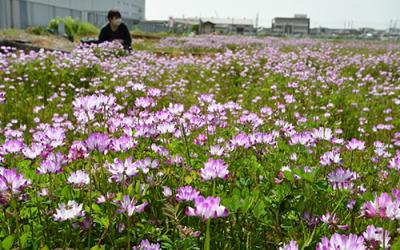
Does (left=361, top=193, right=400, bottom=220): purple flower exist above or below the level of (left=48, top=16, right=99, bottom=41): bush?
below

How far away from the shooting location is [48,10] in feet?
153

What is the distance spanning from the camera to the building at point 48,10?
36500 millimetres

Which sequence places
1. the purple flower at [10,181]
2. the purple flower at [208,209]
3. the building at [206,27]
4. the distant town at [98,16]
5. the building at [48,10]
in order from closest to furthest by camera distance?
the purple flower at [208,209] → the purple flower at [10,181] → the building at [48,10] → the distant town at [98,16] → the building at [206,27]

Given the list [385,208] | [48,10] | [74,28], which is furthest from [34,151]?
[48,10]

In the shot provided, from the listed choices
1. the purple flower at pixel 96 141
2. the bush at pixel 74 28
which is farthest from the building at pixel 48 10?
the purple flower at pixel 96 141

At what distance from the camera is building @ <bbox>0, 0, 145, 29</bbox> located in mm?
36500

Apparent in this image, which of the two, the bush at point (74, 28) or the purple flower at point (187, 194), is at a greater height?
the bush at point (74, 28)

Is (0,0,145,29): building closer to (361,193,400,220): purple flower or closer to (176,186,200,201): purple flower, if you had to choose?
(176,186,200,201): purple flower

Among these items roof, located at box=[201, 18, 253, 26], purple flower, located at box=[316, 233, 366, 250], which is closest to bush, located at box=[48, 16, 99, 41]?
purple flower, located at box=[316, 233, 366, 250]

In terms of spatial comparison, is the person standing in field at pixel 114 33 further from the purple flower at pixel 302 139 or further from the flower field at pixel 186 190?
the purple flower at pixel 302 139

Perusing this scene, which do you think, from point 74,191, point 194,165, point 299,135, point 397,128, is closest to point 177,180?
point 194,165

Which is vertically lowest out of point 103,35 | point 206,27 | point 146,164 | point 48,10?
point 146,164

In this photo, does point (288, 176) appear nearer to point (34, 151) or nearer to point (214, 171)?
point (214, 171)

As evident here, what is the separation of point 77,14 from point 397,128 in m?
56.4
